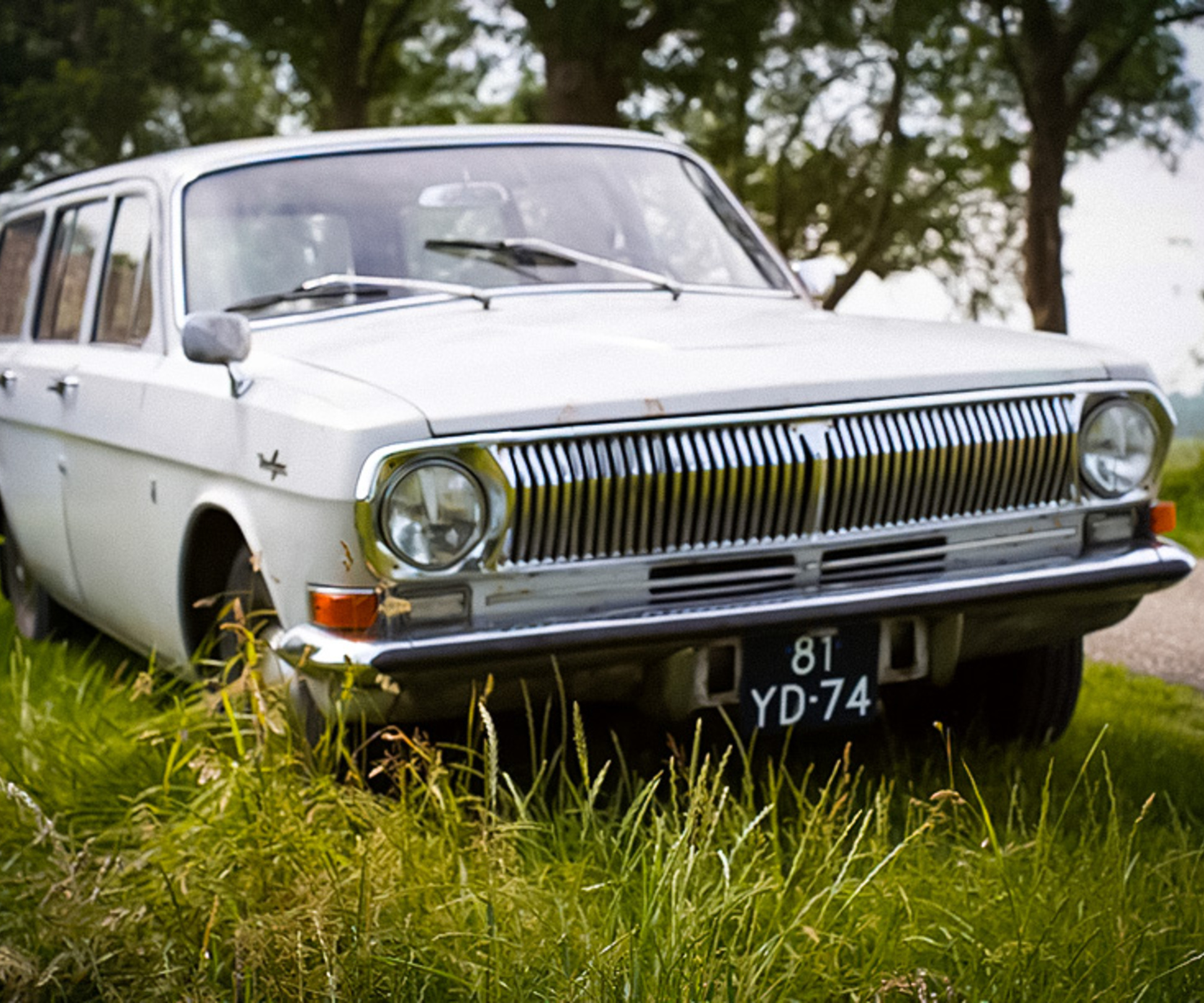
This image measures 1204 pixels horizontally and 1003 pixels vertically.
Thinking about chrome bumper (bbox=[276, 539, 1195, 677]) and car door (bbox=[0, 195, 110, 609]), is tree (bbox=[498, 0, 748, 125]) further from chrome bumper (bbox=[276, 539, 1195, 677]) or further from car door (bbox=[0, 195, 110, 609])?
chrome bumper (bbox=[276, 539, 1195, 677])

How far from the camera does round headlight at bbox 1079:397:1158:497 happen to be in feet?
12.8

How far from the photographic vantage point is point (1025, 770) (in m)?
4.30

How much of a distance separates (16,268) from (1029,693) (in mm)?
4434

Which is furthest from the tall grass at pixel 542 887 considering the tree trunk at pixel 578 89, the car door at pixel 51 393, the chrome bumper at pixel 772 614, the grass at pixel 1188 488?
the tree trunk at pixel 578 89

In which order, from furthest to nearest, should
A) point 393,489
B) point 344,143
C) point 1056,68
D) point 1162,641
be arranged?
point 1056,68, point 1162,641, point 344,143, point 393,489

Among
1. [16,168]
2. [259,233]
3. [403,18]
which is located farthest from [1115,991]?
[16,168]

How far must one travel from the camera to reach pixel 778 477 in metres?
3.54

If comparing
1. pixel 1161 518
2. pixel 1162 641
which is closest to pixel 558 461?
pixel 1161 518

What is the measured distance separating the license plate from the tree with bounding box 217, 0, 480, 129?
38.0 feet

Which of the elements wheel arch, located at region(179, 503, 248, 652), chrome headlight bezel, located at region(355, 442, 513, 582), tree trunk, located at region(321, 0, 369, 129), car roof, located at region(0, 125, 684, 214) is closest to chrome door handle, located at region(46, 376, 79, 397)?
car roof, located at region(0, 125, 684, 214)

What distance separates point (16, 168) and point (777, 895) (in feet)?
92.9

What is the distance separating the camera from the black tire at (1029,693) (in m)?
4.50

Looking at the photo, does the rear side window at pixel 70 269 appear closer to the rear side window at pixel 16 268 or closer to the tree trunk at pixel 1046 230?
the rear side window at pixel 16 268

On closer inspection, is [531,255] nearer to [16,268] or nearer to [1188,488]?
[16,268]
